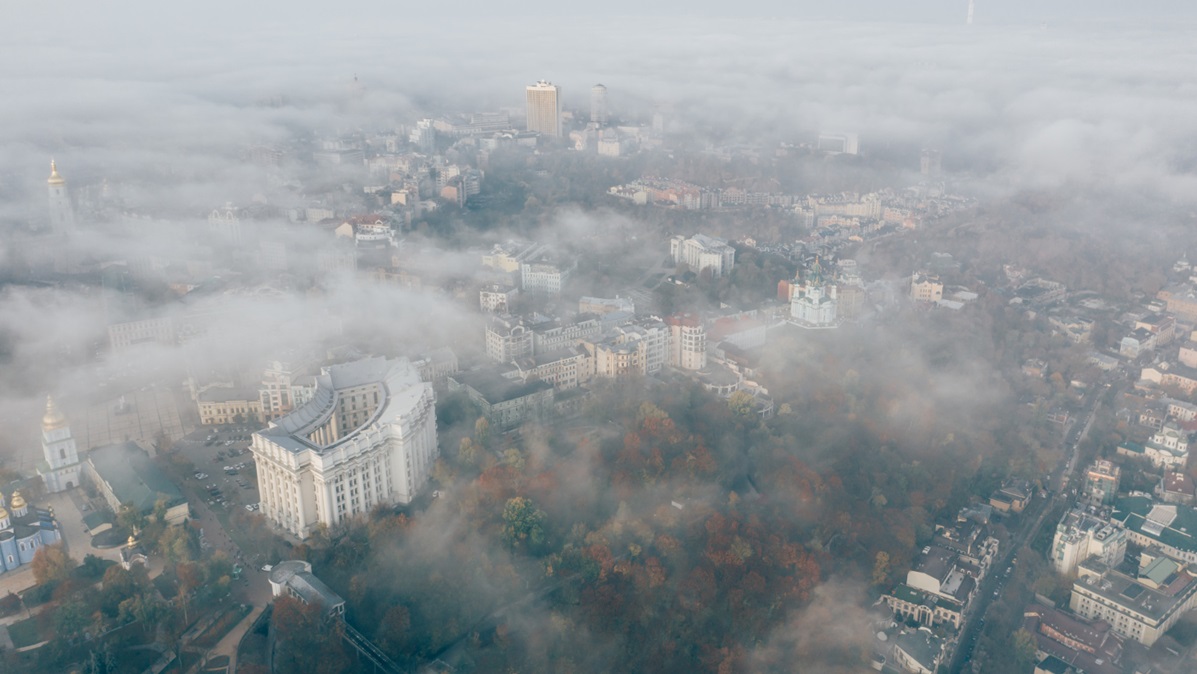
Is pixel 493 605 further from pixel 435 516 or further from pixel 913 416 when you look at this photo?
pixel 913 416

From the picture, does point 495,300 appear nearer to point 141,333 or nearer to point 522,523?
point 141,333

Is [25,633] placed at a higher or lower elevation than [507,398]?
lower

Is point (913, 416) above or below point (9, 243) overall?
below

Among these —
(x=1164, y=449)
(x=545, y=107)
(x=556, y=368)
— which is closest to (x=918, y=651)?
(x=1164, y=449)

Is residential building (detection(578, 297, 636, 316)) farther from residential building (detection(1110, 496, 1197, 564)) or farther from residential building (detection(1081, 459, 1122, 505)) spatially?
residential building (detection(1110, 496, 1197, 564))

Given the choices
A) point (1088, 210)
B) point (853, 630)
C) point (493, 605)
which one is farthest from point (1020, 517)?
point (1088, 210)

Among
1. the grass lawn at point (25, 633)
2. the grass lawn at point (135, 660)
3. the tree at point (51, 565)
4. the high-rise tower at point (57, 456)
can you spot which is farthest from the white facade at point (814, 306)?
the grass lawn at point (25, 633)

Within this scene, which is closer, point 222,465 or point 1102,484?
point 222,465
